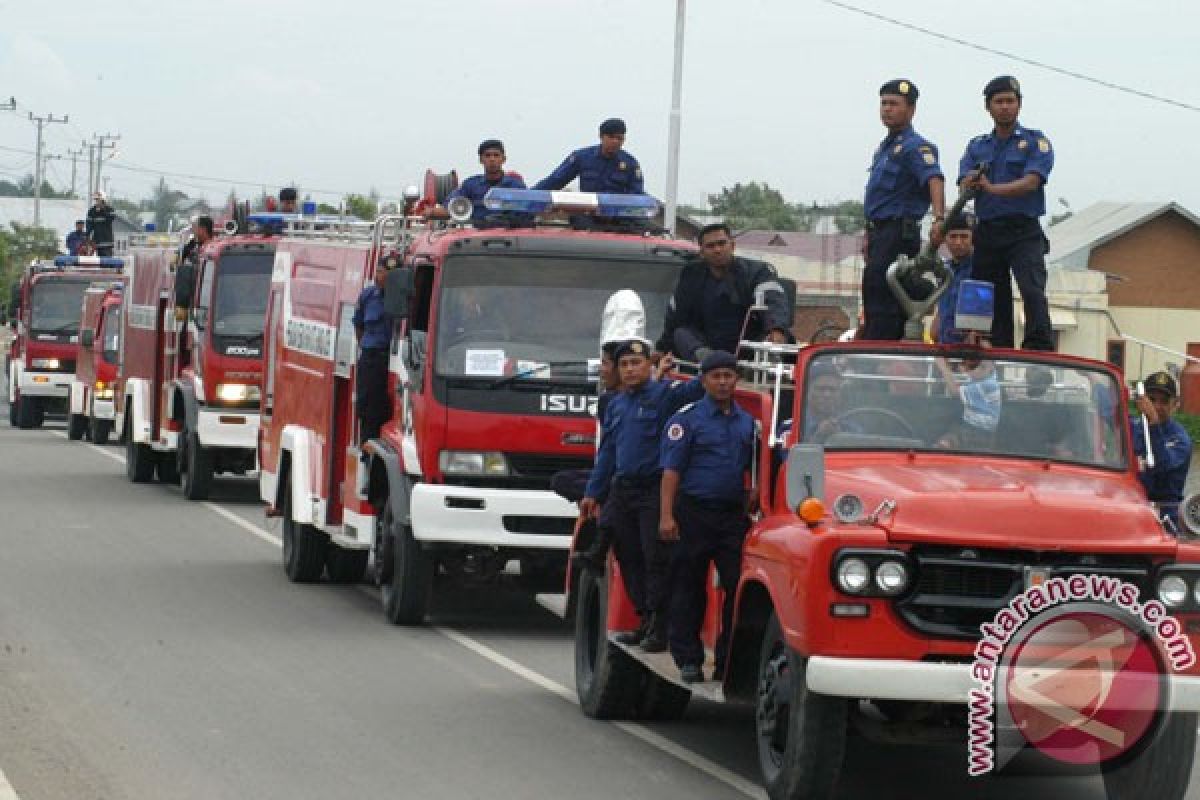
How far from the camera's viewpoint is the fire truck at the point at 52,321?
4275cm

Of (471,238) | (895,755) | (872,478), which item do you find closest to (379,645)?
(471,238)

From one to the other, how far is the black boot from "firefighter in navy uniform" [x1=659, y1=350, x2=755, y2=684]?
391 mm

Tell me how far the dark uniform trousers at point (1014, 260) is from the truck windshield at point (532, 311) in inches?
138

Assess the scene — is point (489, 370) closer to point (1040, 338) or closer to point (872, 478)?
point (1040, 338)

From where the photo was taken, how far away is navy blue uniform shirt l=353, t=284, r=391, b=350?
16.6 metres

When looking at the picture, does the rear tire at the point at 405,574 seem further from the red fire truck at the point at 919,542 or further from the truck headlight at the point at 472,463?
the red fire truck at the point at 919,542

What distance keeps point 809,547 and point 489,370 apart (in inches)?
257

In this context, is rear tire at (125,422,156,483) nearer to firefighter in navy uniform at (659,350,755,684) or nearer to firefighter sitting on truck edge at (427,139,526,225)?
firefighter sitting on truck edge at (427,139,526,225)

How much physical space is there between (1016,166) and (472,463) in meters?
4.56

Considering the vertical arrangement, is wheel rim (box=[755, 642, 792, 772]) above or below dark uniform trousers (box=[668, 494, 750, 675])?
below

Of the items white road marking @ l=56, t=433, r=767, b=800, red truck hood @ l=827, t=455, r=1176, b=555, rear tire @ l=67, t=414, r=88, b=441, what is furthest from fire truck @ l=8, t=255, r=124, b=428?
red truck hood @ l=827, t=455, r=1176, b=555

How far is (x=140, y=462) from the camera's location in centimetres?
2950

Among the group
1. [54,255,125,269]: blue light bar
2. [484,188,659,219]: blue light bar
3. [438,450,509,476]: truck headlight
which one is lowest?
[438,450,509,476]: truck headlight

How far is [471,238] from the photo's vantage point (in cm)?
1562
